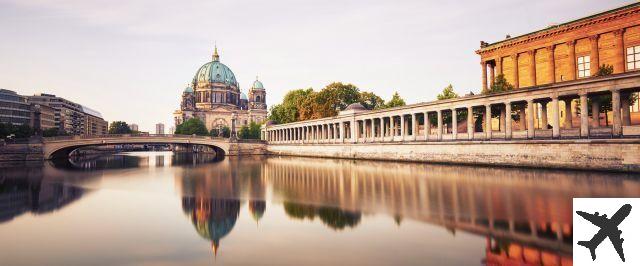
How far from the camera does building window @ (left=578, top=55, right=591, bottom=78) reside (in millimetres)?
44744

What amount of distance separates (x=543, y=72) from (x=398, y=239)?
153ft

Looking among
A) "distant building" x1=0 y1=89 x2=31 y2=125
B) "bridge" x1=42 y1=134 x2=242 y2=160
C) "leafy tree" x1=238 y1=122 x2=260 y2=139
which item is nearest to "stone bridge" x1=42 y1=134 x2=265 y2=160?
"bridge" x1=42 y1=134 x2=242 y2=160

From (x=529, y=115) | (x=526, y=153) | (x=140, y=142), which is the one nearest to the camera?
(x=526, y=153)

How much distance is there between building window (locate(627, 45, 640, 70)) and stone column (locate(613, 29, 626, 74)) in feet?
1.56

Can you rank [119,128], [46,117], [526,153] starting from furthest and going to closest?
[119,128] < [46,117] < [526,153]

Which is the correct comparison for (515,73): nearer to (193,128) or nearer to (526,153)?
(526,153)

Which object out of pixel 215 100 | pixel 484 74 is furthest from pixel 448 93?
pixel 215 100

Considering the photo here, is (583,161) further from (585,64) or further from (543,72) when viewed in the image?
(543,72)

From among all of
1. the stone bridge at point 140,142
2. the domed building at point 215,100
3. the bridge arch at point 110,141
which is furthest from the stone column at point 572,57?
the domed building at point 215,100

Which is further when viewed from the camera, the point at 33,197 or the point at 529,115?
the point at 529,115

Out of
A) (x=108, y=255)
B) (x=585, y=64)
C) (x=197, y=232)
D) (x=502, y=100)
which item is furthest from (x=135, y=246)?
(x=585, y=64)

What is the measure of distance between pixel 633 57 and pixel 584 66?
4.97 m

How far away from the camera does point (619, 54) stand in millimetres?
41500

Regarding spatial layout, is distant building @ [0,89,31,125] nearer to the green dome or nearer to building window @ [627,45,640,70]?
the green dome
